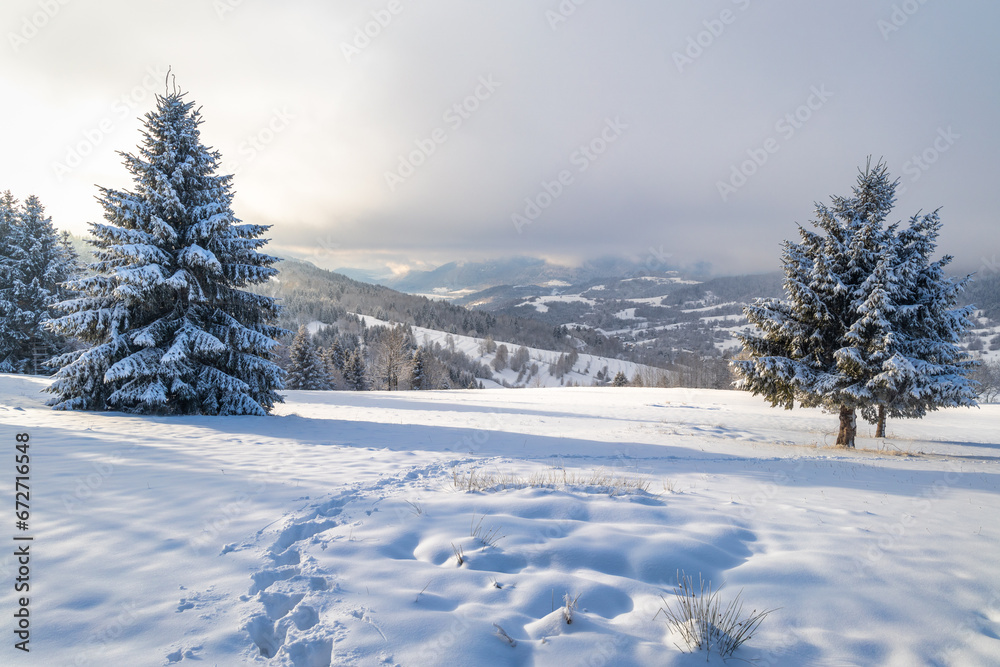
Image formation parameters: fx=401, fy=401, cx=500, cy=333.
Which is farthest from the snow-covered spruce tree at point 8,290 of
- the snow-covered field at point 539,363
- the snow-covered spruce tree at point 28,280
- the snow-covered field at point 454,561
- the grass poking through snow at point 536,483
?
the snow-covered field at point 539,363

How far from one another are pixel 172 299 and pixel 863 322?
73.4ft

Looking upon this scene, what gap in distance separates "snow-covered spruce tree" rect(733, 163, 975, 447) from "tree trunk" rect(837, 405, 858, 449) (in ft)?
0.13

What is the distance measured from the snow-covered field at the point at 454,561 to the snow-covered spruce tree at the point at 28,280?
23.1 meters

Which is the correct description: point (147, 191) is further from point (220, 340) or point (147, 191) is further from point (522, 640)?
point (522, 640)

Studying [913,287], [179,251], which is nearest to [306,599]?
[179,251]

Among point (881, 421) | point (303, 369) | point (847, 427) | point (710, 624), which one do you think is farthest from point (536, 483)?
point (303, 369)

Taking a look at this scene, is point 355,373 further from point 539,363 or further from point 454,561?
point 539,363

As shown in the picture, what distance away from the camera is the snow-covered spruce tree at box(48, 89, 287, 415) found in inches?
468

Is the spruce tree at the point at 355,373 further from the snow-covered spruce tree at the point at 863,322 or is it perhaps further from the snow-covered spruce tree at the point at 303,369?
the snow-covered spruce tree at the point at 863,322

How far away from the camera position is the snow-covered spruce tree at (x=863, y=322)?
12.9 metres

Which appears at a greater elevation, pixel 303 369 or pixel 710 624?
pixel 710 624

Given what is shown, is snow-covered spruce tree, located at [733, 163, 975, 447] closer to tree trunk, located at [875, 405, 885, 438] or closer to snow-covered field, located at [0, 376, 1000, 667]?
tree trunk, located at [875, 405, 885, 438]

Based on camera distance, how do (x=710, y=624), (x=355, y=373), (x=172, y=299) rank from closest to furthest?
(x=710, y=624), (x=172, y=299), (x=355, y=373)

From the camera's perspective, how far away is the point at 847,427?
1470 centimetres
